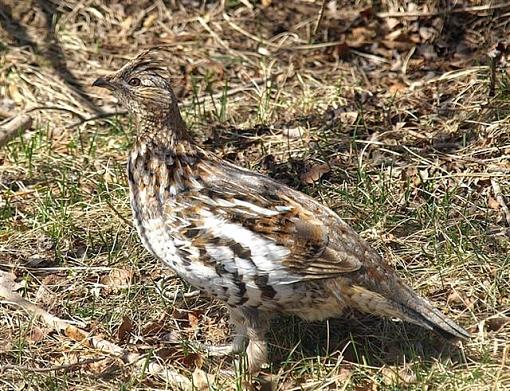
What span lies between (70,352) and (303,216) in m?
1.54

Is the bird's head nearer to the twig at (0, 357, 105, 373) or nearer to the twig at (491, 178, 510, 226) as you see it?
the twig at (0, 357, 105, 373)

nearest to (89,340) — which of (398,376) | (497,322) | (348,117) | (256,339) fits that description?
(256,339)

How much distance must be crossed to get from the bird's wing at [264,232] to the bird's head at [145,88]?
482 mm

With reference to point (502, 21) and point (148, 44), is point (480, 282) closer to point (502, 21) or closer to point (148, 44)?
point (502, 21)

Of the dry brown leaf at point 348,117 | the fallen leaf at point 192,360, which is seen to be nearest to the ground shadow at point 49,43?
the dry brown leaf at point 348,117

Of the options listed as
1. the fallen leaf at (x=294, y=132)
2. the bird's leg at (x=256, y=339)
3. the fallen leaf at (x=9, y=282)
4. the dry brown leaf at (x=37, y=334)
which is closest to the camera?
the bird's leg at (x=256, y=339)

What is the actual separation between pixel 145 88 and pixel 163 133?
0.27 metres

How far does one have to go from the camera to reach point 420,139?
275 inches

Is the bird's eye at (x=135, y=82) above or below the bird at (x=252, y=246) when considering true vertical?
above

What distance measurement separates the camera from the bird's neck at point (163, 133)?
526 centimetres

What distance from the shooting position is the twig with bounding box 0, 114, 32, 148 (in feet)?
24.1

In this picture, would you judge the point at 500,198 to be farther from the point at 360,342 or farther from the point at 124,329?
the point at 124,329

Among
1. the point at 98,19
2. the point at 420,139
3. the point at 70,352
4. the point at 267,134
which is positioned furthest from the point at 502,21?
the point at 70,352

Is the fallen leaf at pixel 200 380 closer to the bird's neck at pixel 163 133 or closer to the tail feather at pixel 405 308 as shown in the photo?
the tail feather at pixel 405 308
